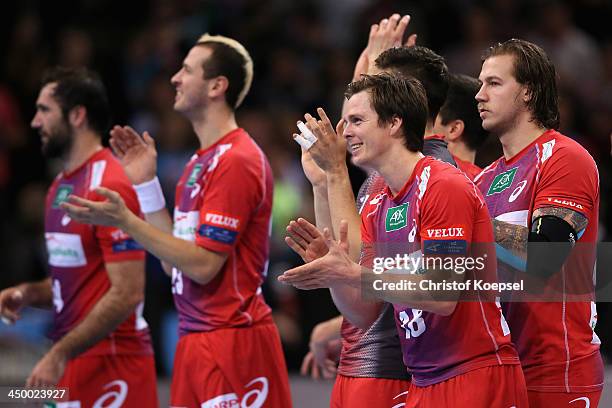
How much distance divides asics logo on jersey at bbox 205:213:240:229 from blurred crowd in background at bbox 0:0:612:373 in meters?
3.33

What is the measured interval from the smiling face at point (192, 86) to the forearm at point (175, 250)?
91 centimetres

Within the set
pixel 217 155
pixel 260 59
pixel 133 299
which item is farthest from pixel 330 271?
pixel 260 59

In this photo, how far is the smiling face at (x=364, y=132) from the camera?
4.76 m

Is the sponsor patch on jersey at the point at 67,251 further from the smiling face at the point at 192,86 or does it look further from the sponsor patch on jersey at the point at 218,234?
the smiling face at the point at 192,86

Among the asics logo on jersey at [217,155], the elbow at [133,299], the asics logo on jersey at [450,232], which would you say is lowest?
the elbow at [133,299]

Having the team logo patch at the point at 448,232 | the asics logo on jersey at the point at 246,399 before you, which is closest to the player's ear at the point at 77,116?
the asics logo on jersey at the point at 246,399

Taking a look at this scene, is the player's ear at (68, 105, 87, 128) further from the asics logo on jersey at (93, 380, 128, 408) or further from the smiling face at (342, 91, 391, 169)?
the smiling face at (342, 91, 391, 169)

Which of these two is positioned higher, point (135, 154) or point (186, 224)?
point (135, 154)

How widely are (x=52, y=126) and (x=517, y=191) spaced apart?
128 inches

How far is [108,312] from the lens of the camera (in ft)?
20.7

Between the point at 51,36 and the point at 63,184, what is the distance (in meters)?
5.76

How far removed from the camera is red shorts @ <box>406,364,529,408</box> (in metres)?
4.46

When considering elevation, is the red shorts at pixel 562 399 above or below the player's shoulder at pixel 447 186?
below

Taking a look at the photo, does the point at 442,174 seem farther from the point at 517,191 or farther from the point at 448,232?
the point at 517,191
